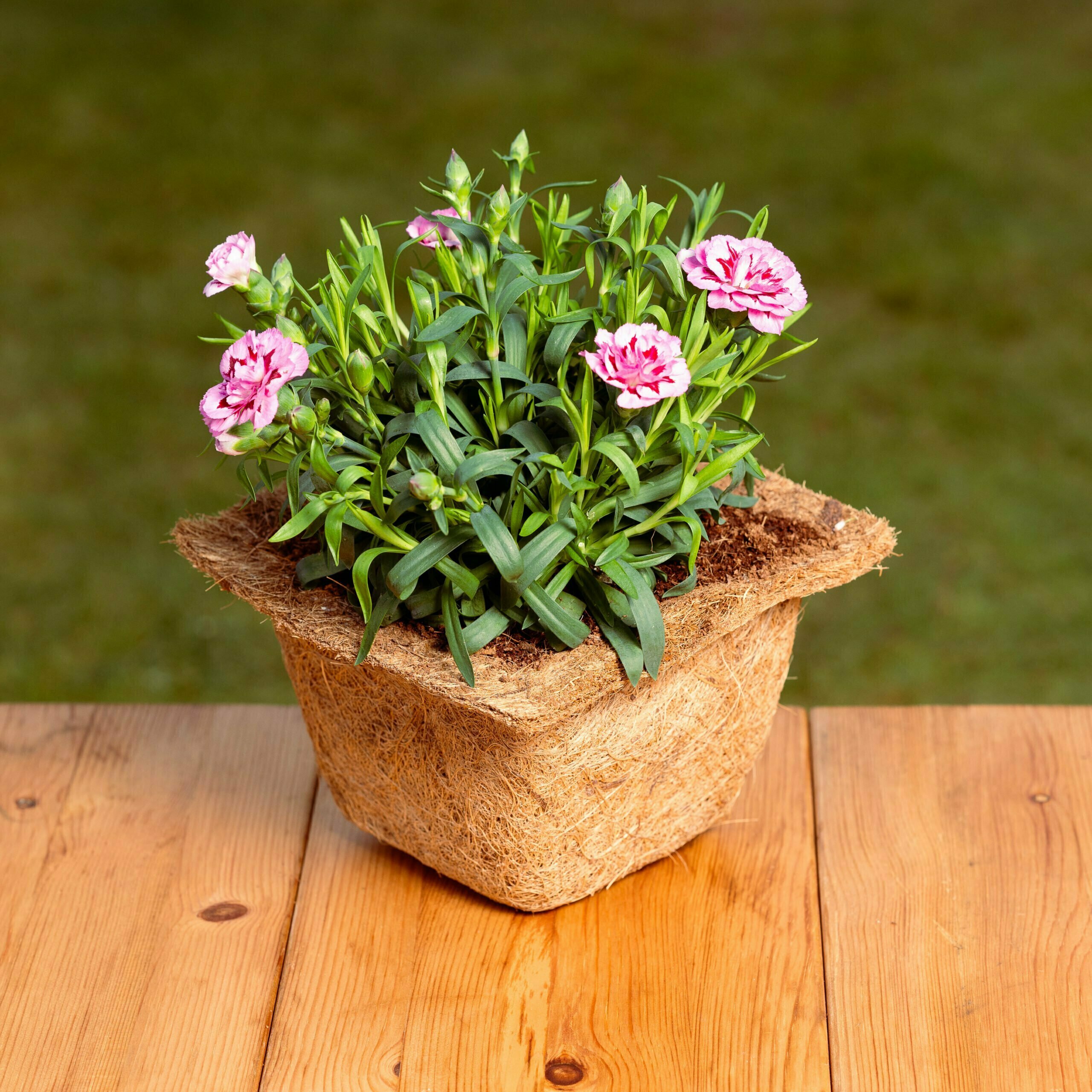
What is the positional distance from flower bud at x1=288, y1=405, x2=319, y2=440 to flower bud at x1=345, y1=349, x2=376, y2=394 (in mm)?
45

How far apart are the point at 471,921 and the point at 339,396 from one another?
42 centimetres

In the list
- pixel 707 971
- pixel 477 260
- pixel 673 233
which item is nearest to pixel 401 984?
pixel 707 971

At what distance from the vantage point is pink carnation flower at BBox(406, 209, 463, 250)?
1.01 metres

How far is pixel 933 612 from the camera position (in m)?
2.36

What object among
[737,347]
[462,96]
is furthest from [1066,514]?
[462,96]

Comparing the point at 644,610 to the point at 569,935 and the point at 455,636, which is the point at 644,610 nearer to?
the point at 455,636

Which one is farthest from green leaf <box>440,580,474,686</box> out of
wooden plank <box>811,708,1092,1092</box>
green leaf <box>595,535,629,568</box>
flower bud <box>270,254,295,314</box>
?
wooden plank <box>811,708,1092,1092</box>

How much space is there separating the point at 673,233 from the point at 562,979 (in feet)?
7.84

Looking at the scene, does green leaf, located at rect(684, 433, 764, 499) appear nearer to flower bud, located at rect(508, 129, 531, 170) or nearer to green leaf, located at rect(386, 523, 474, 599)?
green leaf, located at rect(386, 523, 474, 599)

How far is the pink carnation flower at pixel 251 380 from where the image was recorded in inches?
33.5

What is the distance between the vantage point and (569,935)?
3.48ft

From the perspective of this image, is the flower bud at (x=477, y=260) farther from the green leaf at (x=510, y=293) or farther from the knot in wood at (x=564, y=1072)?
the knot in wood at (x=564, y=1072)

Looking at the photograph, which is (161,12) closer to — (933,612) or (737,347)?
(933,612)

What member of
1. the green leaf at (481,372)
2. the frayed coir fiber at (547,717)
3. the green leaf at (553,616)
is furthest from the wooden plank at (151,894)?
the green leaf at (481,372)
